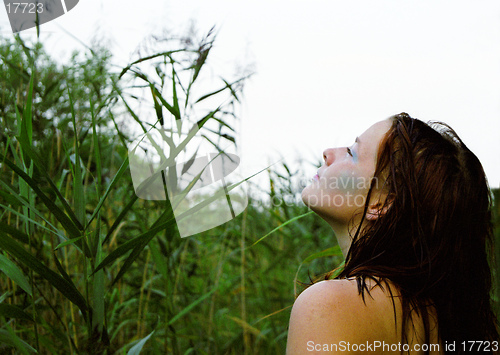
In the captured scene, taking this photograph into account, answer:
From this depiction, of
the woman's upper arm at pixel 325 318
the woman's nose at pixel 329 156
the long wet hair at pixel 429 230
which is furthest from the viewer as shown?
the woman's nose at pixel 329 156

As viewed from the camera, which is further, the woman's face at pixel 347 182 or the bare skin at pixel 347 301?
the woman's face at pixel 347 182

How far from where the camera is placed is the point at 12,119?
138 centimetres

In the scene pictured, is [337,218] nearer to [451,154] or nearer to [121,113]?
[451,154]

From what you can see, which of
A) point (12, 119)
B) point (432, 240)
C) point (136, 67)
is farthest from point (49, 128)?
point (432, 240)

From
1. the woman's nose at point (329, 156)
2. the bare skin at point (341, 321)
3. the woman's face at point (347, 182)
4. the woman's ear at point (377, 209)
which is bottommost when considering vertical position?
the bare skin at point (341, 321)

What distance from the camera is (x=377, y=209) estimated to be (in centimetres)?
89

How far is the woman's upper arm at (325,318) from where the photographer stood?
2.11ft

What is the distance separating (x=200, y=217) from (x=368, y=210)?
3.57ft

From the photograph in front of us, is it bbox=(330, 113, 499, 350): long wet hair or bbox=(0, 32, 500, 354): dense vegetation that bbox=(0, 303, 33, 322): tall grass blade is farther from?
bbox=(330, 113, 499, 350): long wet hair

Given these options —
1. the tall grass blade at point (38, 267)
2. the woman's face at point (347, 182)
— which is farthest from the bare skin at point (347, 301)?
the tall grass blade at point (38, 267)

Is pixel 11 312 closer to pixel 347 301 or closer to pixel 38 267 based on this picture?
pixel 38 267

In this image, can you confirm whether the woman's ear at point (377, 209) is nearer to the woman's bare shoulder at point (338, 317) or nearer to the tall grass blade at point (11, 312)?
the woman's bare shoulder at point (338, 317)

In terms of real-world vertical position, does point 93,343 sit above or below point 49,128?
below

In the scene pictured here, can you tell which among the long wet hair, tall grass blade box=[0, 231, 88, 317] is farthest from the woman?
tall grass blade box=[0, 231, 88, 317]
